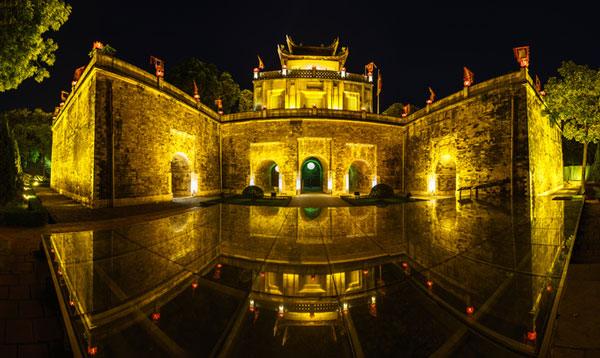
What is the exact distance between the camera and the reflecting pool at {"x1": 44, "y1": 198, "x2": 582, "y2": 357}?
1363 mm

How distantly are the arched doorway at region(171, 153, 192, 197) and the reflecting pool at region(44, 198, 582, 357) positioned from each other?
12.6 metres

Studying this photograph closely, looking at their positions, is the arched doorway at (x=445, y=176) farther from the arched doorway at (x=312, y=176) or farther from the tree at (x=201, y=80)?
the tree at (x=201, y=80)

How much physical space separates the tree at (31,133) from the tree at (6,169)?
32685mm

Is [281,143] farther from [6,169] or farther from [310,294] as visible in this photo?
[310,294]

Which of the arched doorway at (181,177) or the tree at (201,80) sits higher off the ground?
the tree at (201,80)

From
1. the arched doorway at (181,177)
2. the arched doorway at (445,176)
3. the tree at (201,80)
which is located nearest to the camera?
the arched doorway at (181,177)

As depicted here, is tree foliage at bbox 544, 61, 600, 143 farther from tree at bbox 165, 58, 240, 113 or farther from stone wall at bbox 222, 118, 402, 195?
tree at bbox 165, 58, 240, 113

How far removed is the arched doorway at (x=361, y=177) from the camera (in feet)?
64.0

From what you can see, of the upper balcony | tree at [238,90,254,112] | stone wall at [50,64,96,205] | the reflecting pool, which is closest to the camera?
the reflecting pool

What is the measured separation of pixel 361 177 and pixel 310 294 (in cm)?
1887

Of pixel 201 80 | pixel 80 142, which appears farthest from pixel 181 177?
pixel 201 80

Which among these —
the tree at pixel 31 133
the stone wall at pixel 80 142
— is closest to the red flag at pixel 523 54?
the stone wall at pixel 80 142

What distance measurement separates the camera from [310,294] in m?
2.08

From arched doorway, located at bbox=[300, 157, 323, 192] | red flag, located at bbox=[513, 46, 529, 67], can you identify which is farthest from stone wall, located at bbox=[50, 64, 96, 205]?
red flag, located at bbox=[513, 46, 529, 67]
